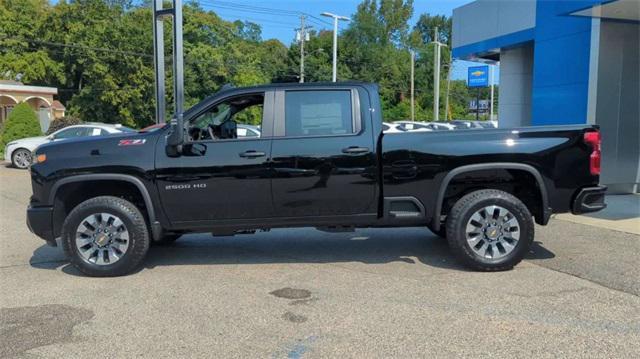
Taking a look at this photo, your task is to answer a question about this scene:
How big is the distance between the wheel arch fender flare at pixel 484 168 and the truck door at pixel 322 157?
0.69 metres

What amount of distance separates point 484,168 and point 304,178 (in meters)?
1.88

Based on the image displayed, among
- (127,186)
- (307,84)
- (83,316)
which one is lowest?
(83,316)

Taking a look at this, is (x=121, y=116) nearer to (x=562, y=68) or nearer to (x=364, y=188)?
(x=562, y=68)

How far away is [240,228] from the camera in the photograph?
602 centimetres

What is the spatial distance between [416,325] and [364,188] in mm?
1824

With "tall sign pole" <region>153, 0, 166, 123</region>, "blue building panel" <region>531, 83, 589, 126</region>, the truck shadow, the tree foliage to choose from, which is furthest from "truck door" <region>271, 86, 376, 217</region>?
the tree foliage

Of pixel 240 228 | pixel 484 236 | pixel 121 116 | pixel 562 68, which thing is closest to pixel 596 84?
pixel 562 68

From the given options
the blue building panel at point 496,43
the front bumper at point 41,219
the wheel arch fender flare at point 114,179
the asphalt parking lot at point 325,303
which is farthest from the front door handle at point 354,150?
the blue building panel at point 496,43

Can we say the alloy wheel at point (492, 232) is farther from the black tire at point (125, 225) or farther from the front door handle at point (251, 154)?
the black tire at point (125, 225)

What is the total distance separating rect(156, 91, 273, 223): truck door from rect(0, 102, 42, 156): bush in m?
21.2

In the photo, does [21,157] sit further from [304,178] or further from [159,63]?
[304,178]

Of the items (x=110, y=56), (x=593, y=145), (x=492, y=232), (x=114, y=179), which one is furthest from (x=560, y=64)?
(x=110, y=56)

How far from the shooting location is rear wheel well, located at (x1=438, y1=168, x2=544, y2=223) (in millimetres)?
6141

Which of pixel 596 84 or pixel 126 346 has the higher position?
pixel 596 84
